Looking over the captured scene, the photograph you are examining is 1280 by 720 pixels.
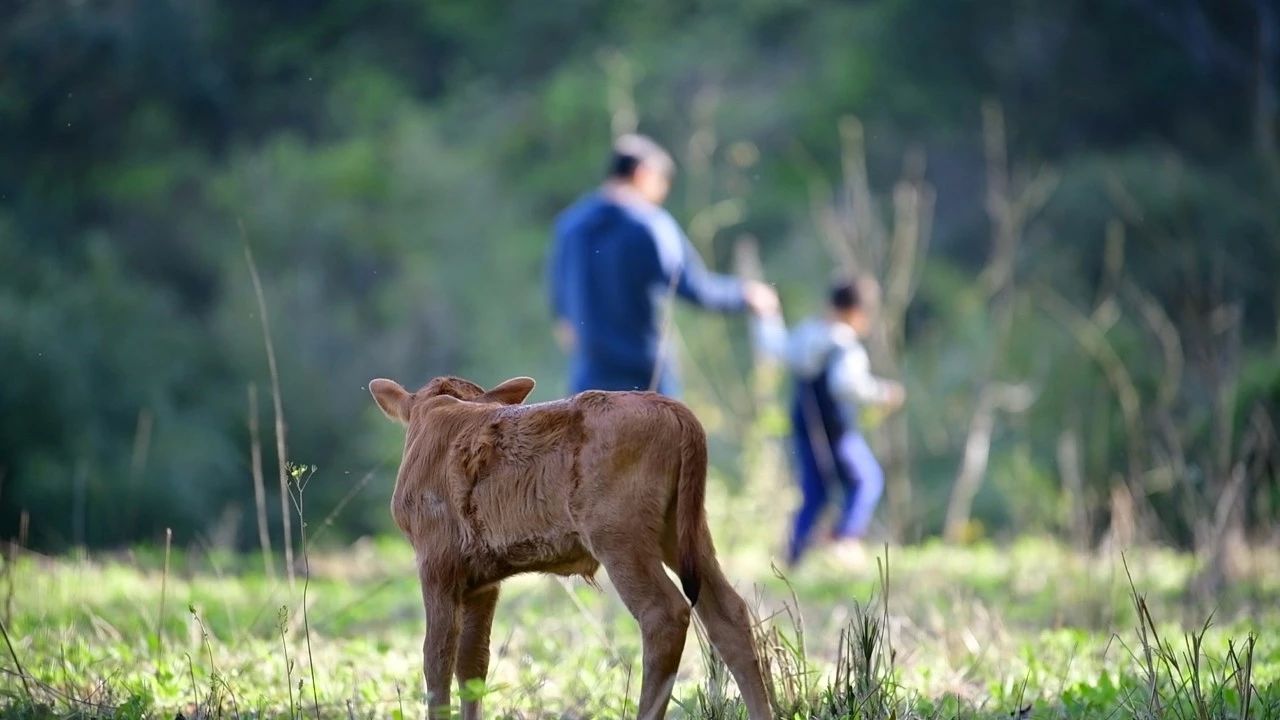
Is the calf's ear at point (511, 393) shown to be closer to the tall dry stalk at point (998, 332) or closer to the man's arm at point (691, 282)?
the man's arm at point (691, 282)

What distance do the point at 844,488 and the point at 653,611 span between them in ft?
20.8

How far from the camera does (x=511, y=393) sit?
402cm

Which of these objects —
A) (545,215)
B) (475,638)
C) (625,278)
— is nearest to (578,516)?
(475,638)

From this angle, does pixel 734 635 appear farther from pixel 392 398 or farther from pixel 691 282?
pixel 691 282

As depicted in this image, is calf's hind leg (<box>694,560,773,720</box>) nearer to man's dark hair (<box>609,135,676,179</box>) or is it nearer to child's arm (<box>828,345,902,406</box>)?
man's dark hair (<box>609,135,676,179</box>)

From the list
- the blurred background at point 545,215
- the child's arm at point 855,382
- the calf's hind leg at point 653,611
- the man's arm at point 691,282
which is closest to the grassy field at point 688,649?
the calf's hind leg at point 653,611

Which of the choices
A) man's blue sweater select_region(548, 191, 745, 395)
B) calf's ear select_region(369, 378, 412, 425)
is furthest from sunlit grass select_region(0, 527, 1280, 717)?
man's blue sweater select_region(548, 191, 745, 395)

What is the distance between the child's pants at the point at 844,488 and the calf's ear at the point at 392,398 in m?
5.44

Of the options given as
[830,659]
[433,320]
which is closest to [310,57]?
[433,320]

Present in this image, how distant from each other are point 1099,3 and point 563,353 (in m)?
9.01

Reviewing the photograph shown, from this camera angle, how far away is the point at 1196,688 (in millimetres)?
3541

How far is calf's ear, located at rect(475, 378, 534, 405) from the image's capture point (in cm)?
397

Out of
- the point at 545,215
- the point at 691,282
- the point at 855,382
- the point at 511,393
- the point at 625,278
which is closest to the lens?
the point at 511,393

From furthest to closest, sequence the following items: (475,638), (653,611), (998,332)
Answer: (998,332), (475,638), (653,611)
